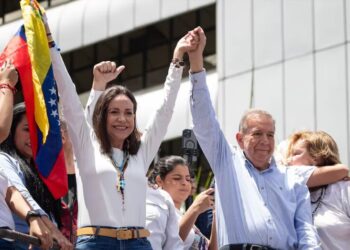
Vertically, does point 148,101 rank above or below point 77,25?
below

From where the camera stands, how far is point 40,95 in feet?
23.6

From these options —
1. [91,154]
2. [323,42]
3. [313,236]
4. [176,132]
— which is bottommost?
[313,236]

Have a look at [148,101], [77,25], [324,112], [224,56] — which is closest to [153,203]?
[324,112]

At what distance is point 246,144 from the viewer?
23.5 ft

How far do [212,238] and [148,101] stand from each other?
55.2 ft

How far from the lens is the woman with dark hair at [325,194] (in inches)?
292

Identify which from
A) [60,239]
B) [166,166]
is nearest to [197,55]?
[60,239]

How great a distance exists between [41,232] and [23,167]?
1.11 metres

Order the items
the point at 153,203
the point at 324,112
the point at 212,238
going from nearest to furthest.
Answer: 1. the point at 153,203
2. the point at 212,238
3. the point at 324,112

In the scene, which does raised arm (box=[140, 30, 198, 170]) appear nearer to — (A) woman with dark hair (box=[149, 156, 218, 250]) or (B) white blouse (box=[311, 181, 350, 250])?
(B) white blouse (box=[311, 181, 350, 250])

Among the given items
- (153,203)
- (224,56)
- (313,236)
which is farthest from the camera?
(224,56)

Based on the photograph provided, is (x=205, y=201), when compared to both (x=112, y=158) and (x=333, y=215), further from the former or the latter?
(x=112, y=158)

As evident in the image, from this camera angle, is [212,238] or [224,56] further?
[224,56]

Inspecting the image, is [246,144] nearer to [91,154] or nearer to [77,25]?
[91,154]
